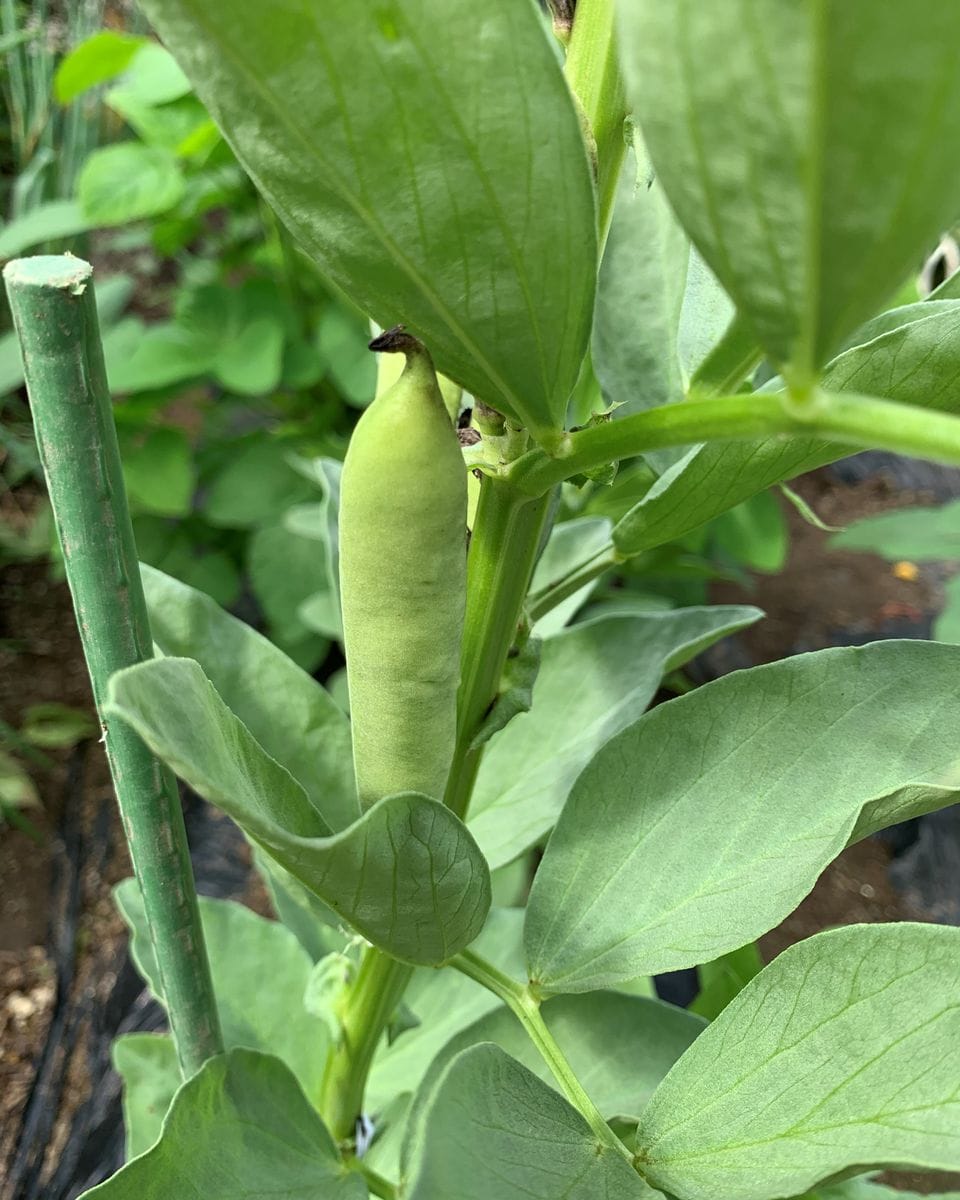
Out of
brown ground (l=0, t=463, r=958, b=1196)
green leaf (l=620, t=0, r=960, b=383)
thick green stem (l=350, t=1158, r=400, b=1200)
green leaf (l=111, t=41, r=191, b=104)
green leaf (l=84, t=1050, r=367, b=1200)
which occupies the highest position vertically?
green leaf (l=111, t=41, r=191, b=104)

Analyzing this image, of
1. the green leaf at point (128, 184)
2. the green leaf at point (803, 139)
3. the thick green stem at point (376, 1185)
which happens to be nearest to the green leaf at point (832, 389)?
the green leaf at point (803, 139)

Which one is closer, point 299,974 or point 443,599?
point 443,599

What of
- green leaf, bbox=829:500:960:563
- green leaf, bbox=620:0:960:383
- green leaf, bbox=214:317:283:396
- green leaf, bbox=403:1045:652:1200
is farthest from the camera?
green leaf, bbox=214:317:283:396

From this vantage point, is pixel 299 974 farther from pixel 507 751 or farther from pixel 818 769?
pixel 818 769

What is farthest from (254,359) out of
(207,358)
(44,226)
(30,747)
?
(30,747)

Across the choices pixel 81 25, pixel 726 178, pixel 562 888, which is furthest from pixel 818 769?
pixel 81 25

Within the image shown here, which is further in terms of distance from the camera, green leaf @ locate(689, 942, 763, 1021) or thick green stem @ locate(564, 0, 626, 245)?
green leaf @ locate(689, 942, 763, 1021)

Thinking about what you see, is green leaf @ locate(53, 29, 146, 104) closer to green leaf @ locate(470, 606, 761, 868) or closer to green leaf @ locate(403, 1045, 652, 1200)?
green leaf @ locate(470, 606, 761, 868)

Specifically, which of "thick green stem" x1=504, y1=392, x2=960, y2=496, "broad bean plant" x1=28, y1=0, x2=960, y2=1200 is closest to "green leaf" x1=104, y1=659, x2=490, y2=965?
"broad bean plant" x1=28, y1=0, x2=960, y2=1200
